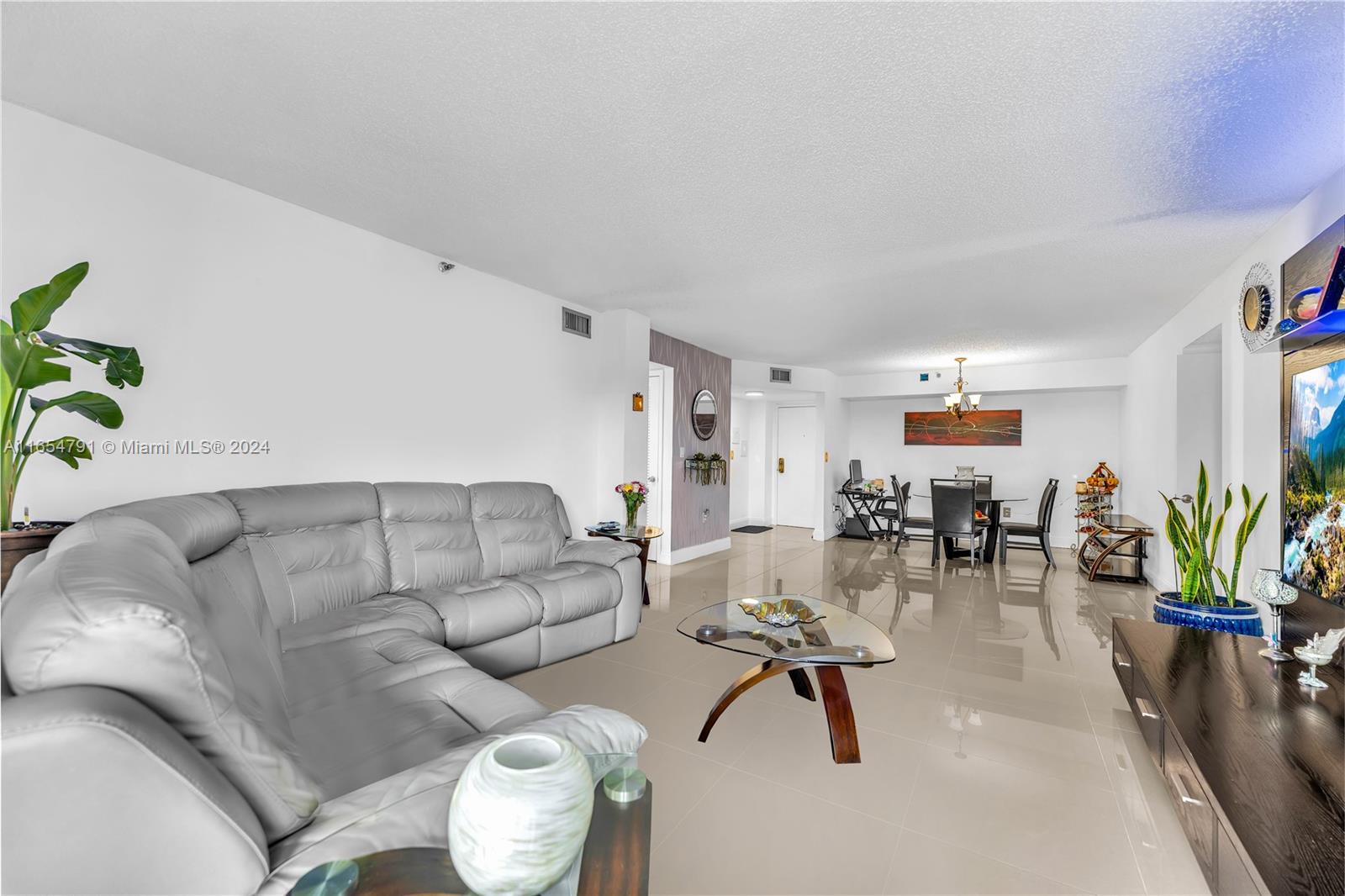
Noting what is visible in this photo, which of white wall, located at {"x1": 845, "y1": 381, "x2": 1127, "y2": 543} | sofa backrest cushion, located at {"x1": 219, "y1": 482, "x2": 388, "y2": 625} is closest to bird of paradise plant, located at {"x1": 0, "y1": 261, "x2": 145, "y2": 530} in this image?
sofa backrest cushion, located at {"x1": 219, "y1": 482, "x2": 388, "y2": 625}

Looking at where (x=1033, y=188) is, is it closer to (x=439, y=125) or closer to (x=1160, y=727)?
(x=1160, y=727)

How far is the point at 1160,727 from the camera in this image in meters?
2.00

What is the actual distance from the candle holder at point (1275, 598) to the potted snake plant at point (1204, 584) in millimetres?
452

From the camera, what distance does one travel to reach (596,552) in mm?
3760

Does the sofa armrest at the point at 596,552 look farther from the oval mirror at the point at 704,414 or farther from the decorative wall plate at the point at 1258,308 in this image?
the decorative wall plate at the point at 1258,308

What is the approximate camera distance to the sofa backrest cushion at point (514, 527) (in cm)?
356

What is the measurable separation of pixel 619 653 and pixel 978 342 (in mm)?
5038

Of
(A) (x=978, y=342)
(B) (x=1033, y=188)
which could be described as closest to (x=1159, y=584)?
(A) (x=978, y=342)

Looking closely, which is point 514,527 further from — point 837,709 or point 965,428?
point 965,428

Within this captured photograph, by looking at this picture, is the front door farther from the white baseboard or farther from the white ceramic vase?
the white ceramic vase

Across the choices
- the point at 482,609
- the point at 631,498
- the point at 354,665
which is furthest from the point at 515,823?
the point at 631,498

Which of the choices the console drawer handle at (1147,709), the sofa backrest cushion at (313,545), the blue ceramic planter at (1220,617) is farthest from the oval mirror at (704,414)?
the console drawer handle at (1147,709)

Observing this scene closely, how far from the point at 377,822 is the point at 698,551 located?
569 centimetres

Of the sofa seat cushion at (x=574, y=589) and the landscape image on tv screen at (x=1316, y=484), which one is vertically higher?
the landscape image on tv screen at (x=1316, y=484)
